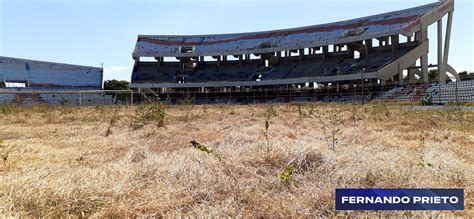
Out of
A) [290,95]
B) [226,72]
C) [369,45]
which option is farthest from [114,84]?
[369,45]

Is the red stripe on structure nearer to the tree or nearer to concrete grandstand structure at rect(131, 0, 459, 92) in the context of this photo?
concrete grandstand structure at rect(131, 0, 459, 92)

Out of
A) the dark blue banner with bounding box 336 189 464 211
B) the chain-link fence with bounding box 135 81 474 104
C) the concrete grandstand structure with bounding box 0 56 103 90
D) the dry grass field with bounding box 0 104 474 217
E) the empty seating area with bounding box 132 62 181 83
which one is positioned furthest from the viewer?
the empty seating area with bounding box 132 62 181 83

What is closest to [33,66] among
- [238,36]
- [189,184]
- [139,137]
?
[238,36]

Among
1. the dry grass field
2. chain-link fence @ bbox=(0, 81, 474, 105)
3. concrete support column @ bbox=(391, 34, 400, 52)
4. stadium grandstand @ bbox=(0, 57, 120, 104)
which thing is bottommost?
the dry grass field

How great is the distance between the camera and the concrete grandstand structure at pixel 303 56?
1401 inches

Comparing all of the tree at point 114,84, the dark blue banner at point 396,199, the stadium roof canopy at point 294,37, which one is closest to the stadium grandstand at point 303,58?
the stadium roof canopy at point 294,37

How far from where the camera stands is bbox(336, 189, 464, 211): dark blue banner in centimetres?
195

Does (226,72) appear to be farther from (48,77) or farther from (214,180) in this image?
(214,180)

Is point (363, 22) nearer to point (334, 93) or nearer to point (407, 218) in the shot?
point (334, 93)

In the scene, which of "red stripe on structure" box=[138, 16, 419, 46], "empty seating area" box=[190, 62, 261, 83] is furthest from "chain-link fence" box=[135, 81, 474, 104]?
"red stripe on structure" box=[138, 16, 419, 46]

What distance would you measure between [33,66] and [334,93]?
41003mm

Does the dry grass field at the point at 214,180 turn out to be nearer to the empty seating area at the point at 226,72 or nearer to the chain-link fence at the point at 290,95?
the chain-link fence at the point at 290,95

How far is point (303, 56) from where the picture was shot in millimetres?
44500

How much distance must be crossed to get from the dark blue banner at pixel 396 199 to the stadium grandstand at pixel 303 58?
3024 centimetres
